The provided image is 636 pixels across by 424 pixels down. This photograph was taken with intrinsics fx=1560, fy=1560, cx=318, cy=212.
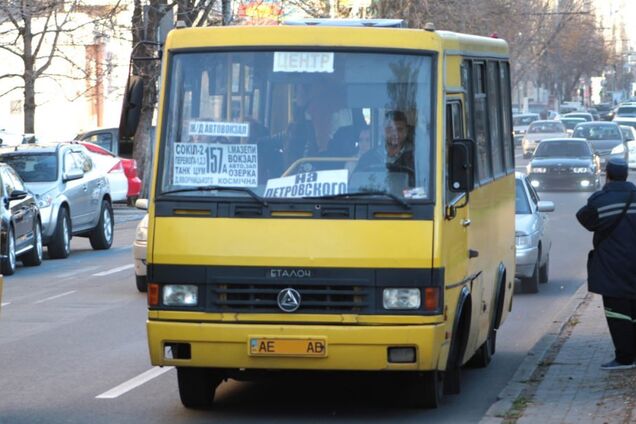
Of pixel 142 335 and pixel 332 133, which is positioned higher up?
pixel 332 133

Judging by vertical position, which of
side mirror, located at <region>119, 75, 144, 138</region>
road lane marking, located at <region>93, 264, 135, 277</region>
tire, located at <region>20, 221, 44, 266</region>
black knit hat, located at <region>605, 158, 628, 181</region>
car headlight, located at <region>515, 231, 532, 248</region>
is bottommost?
road lane marking, located at <region>93, 264, 135, 277</region>

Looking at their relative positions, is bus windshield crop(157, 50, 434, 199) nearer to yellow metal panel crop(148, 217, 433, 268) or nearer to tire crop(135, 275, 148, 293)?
yellow metal panel crop(148, 217, 433, 268)

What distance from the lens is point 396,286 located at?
897 cm

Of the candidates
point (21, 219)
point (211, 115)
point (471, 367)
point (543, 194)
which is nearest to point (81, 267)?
point (21, 219)

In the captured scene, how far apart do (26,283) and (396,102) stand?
11294mm

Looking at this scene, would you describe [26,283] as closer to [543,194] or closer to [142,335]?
[142,335]

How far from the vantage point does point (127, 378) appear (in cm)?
1132

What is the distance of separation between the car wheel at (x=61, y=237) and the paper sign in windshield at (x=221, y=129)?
47.2ft

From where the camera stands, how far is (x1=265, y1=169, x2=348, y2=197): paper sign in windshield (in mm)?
9188

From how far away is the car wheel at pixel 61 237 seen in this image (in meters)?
23.5

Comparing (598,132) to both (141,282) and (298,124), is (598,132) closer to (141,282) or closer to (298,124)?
(141,282)

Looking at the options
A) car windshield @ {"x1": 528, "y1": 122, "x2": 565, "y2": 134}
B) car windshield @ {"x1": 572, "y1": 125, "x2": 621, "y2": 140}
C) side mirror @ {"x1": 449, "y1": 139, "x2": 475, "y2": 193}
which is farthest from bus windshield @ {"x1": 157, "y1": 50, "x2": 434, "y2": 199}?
car windshield @ {"x1": 528, "y1": 122, "x2": 565, "y2": 134}

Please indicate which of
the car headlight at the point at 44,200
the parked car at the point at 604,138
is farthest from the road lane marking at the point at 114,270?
the parked car at the point at 604,138

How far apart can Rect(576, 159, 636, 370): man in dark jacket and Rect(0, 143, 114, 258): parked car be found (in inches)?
523
